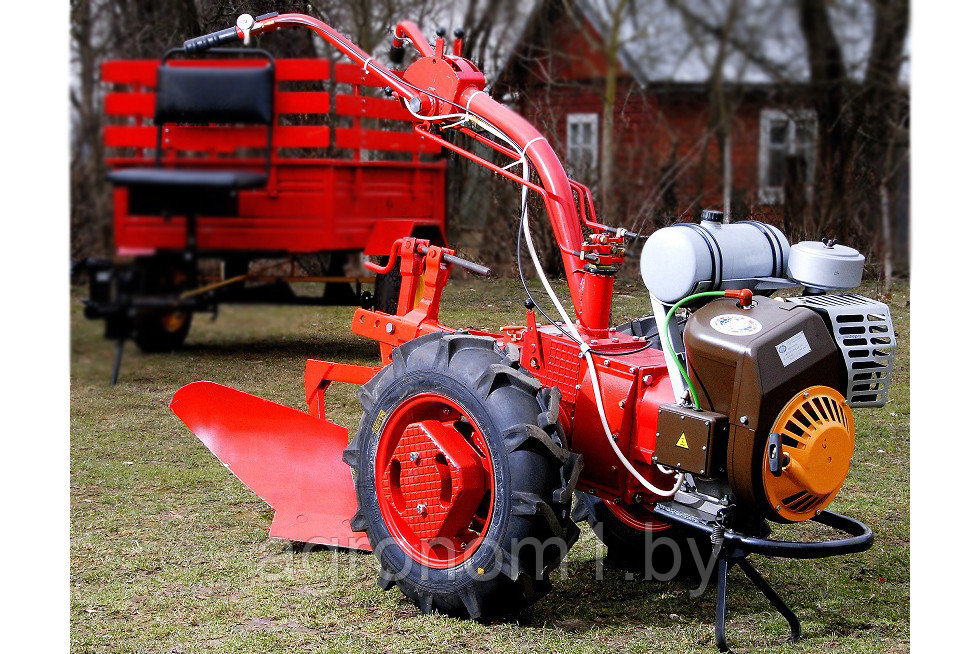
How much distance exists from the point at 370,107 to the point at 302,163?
50cm

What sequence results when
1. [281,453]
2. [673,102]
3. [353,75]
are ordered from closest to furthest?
[353,75], [281,453], [673,102]

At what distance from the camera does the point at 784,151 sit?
13.9 ft

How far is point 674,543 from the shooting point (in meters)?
3.78

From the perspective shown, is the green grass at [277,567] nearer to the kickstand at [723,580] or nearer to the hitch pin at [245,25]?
the kickstand at [723,580]

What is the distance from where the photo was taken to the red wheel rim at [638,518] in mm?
3731

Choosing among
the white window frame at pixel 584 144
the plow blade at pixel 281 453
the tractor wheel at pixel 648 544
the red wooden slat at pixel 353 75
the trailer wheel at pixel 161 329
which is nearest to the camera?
the trailer wheel at pixel 161 329

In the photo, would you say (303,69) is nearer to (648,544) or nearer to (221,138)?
(221,138)

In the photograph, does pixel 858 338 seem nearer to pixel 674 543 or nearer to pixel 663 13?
pixel 674 543

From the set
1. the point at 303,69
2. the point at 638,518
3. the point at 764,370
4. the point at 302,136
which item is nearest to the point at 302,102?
the point at 302,136

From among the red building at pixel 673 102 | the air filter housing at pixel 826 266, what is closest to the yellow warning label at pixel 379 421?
the air filter housing at pixel 826 266

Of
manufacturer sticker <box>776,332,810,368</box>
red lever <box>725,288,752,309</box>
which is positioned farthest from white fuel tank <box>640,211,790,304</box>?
manufacturer sticker <box>776,332,810,368</box>

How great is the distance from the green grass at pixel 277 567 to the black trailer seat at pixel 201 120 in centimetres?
36

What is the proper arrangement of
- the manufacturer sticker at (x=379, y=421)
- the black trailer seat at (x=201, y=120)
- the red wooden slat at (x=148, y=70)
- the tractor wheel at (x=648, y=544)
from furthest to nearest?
the tractor wheel at (x=648, y=544) < the manufacturer sticker at (x=379, y=421) < the red wooden slat at (x=148, y=70) < the black trailer seat at (x=201, y=120)

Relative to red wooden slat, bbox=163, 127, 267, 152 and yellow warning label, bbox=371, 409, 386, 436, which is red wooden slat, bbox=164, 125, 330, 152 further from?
yellow warning label, bbox=371, 409, 386, 436
